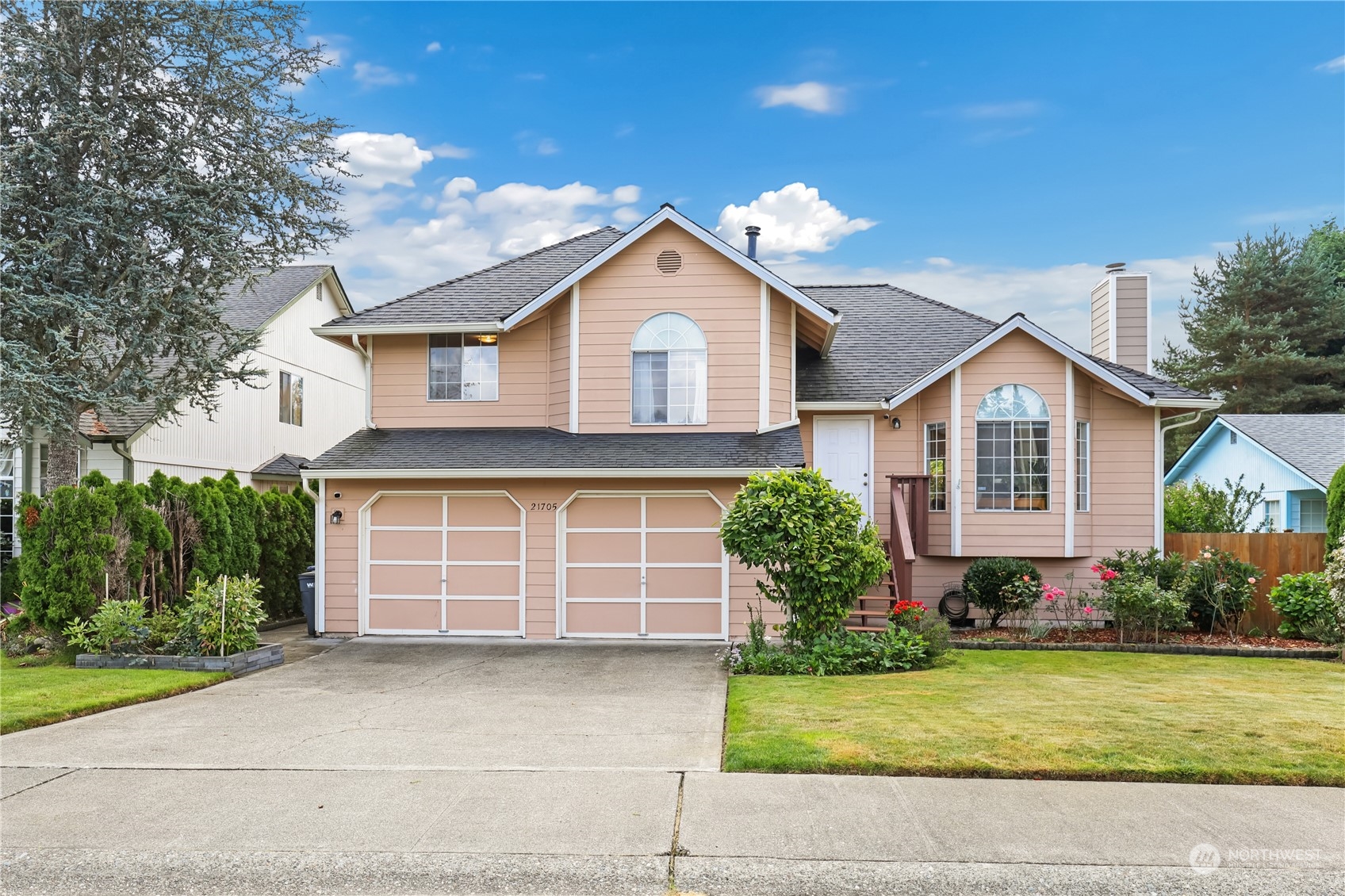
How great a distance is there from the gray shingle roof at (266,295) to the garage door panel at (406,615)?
9.44m

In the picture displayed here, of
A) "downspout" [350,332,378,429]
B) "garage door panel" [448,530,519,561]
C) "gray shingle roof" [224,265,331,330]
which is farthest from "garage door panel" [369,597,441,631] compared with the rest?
"gray shingle roof" [224,265,331,330]

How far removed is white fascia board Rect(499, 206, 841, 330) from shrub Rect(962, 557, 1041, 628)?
4.36m

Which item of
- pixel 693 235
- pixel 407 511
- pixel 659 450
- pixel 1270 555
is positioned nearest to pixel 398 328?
pixel 407 511

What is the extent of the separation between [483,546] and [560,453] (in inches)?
74.0

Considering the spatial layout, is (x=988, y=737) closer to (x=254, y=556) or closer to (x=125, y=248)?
(x=254, y=556)

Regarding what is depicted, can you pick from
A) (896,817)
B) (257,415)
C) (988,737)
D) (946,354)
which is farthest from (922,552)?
(257,415)

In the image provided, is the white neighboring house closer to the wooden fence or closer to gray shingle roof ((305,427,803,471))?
gray shingle roof ((305,427,803,471))

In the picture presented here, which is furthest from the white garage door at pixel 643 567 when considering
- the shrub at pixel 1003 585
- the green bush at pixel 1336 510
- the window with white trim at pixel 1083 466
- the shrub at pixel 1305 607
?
the green bush at pixel 1336 510

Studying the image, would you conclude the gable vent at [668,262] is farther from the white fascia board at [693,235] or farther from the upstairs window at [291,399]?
the upstairs window at [291,399]

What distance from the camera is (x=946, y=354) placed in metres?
15.1

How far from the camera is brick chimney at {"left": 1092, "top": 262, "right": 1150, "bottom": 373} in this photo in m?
15.5

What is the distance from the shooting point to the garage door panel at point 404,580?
13133mm

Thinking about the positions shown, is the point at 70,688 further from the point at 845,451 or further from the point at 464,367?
the point at 845,451

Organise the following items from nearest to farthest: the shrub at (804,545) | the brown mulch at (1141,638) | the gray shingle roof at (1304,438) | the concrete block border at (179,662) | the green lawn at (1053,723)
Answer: the green lawn at (1053,723)
the shrub at (804,545)
the concrete block border at (179,662)
the brown mulch at (1141,638)
the gray shingle roof at (1304,438)
